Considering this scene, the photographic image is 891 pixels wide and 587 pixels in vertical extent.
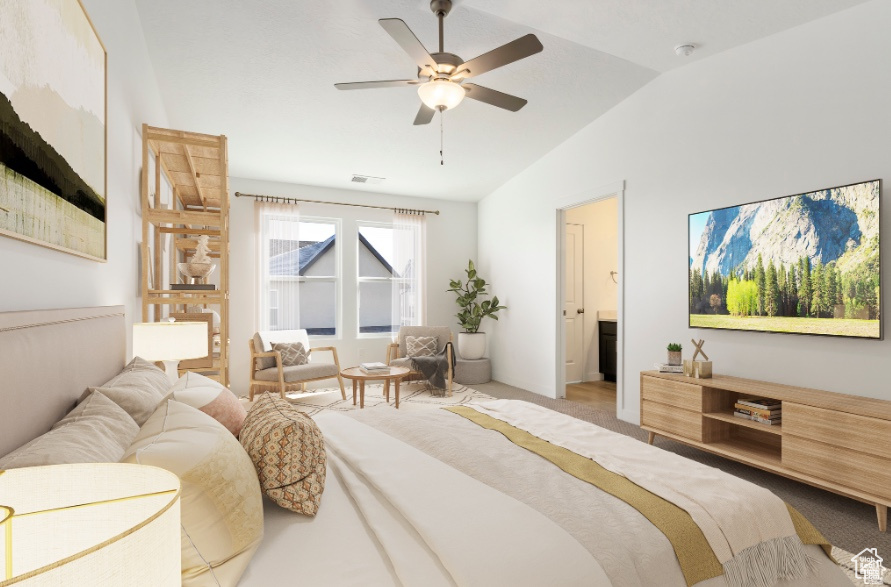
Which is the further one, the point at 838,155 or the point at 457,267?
the point at 457,267

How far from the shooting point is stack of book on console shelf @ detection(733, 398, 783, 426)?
290cm

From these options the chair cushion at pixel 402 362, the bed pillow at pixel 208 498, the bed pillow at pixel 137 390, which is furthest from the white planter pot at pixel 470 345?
the bed pillow at pixel 208 498

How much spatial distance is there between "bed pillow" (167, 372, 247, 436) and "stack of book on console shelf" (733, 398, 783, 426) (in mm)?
2989

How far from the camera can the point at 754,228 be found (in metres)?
3.31

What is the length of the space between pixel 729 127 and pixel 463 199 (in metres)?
3.90

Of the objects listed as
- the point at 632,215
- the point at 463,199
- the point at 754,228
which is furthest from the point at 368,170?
the point at 754,228

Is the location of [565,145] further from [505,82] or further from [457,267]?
[457,267]

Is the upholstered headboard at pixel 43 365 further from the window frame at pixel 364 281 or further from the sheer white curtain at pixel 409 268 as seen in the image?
the sheer white curtain at pixel 409 268

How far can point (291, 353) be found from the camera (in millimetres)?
5148

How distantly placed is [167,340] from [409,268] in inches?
174

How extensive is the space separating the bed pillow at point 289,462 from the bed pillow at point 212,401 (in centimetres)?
28

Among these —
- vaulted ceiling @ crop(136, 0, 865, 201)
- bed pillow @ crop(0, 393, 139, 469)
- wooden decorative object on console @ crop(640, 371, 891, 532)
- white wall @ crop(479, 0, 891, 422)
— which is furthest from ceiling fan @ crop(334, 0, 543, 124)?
wooden decorative object on console @ crop(640, 371, 891, 532)

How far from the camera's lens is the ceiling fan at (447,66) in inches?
94.3

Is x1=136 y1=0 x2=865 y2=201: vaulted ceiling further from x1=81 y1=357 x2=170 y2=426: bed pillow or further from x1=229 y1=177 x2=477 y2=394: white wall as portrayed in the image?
x1=81 y1=357 x2=170 y2=426: bed pillow
